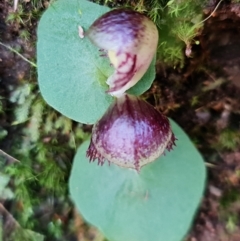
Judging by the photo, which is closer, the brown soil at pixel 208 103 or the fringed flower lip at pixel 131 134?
the fringed flower lip at pixel 131 134

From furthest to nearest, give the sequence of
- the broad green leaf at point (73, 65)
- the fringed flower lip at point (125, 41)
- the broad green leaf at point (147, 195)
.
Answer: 1. the broad green leaf at point (147, 195)
2. the broad green leaf at point (73, 65)
3. the fringed flower lip at point (125, 41)

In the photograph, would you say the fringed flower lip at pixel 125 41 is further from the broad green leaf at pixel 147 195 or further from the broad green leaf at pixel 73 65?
the broad green leaf at pixel 147 195

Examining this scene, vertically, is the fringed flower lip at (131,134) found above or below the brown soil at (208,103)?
above

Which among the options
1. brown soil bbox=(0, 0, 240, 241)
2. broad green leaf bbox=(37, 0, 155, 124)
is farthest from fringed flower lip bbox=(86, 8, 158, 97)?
brown soil bbox=(0, 0, 240, 241)

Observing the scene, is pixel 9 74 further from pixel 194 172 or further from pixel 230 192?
pixel 230 192

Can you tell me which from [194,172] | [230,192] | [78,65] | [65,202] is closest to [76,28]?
[78,65]

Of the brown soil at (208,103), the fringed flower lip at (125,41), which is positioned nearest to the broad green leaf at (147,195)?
the brown soil at (208,103)
